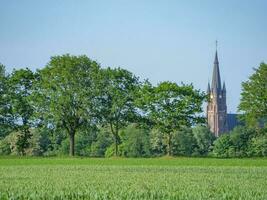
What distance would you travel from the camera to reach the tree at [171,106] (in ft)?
257

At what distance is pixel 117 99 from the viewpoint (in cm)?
7981

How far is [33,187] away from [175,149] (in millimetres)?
101380

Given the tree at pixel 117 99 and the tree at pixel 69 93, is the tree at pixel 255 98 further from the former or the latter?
the tree at pixel 69 93

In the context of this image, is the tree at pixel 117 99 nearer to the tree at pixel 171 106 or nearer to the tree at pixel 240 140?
the tree at pixel 171 106

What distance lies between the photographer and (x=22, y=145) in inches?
3216

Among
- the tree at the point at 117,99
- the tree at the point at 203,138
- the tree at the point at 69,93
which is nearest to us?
the tree at the point at 69,93

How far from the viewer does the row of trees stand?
7788cm

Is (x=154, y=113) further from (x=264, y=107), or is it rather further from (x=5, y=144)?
(x=5, y=144)

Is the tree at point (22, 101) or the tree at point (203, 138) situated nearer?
the tree at point (22, 101)

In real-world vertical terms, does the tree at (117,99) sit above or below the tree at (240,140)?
above

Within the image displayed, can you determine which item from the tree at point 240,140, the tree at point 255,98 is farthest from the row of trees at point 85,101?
the tree at point 240,140

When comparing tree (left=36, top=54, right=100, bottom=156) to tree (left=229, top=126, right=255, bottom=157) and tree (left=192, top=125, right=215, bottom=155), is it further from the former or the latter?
tree (left=192, top=125, right=215, bottom=155)

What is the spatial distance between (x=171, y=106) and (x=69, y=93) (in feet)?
45.4

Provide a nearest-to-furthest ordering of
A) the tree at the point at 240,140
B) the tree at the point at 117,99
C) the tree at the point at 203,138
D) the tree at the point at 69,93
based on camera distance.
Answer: the tree at the point at 69,93 < the tree at the point at 117,99 < the tree at the point at 240,140 < the tree at the point at 203,138
